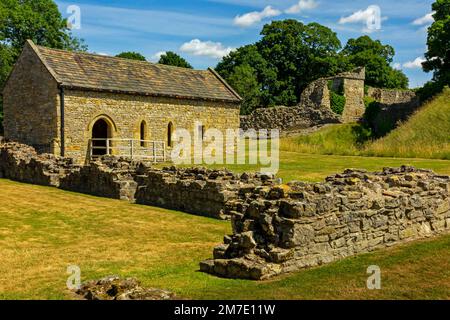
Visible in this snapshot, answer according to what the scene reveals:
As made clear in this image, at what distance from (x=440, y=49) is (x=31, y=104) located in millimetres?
30498

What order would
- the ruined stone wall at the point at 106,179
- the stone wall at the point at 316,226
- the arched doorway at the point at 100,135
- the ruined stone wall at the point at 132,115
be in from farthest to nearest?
1. the arched doorway at the point at 100,135
2. the ruined stone wall at the point at 132,115
3. the ruined stone wall at the point at 106,179
4. the stone wall at the point at 316,226

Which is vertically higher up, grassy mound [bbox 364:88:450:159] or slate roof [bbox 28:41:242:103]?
slate roof [bbox 28:41:242:103]

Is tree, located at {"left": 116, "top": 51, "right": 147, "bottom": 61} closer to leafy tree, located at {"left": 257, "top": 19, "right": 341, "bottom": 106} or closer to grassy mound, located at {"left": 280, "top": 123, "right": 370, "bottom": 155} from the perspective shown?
leafy tree, located at {"left": 257, "top": 19, "right": 341, "bottom": 106}

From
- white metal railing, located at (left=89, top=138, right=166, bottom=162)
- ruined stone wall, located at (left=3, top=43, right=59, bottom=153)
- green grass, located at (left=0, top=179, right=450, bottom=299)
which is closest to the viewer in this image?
green grass, located at (left=0, top=179, right=450, bottom=299)

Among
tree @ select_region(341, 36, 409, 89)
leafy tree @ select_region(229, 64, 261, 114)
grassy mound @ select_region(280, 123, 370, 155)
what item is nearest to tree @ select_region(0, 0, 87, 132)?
leafy tree @ select_region(229, 64, 261, 114)

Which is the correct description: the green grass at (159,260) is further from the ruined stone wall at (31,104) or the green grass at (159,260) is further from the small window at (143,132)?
the small window at (143,132)

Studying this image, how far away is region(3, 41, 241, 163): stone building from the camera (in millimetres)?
27922

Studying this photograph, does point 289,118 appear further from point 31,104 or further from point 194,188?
point 194,188

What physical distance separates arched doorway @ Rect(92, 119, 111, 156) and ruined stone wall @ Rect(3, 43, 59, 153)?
2.75 m

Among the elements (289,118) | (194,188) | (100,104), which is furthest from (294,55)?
(194,188)

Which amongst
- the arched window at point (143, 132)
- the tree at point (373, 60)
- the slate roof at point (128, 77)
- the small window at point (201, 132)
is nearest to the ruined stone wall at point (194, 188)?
the slate roof at point (128, 77)

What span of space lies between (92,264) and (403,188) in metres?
7.14

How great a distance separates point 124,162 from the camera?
69.1ft

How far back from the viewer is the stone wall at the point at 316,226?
8844mm
